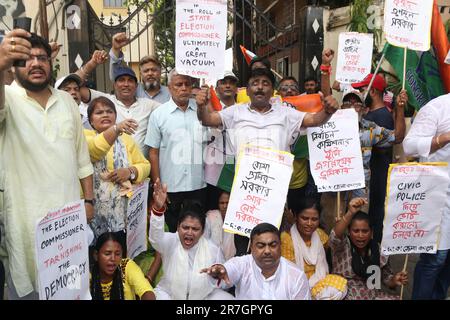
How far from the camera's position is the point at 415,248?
361 cm

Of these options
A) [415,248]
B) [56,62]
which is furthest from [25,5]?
[415,248]

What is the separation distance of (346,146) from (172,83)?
157cm

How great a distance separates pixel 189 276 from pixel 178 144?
3.75ft

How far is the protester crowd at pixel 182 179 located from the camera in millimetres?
2732

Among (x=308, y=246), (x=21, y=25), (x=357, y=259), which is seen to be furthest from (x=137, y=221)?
(x=21, y=25)

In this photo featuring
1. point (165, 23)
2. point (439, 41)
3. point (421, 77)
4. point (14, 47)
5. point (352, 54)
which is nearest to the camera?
point (14, 47)

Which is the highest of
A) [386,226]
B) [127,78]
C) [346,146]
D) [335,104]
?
[127,78]

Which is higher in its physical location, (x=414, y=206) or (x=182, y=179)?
(x=182, y=179)

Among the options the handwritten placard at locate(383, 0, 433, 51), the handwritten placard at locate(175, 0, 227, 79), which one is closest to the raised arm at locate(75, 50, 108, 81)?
the handwritten placard at locate(175, 0, 227, 79)

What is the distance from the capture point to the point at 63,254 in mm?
2646

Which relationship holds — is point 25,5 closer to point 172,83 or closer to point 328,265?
point 172,83

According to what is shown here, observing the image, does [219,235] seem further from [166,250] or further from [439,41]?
[439,41]

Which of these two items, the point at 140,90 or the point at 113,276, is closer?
the point at 113,276

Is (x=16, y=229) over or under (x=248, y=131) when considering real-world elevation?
under
